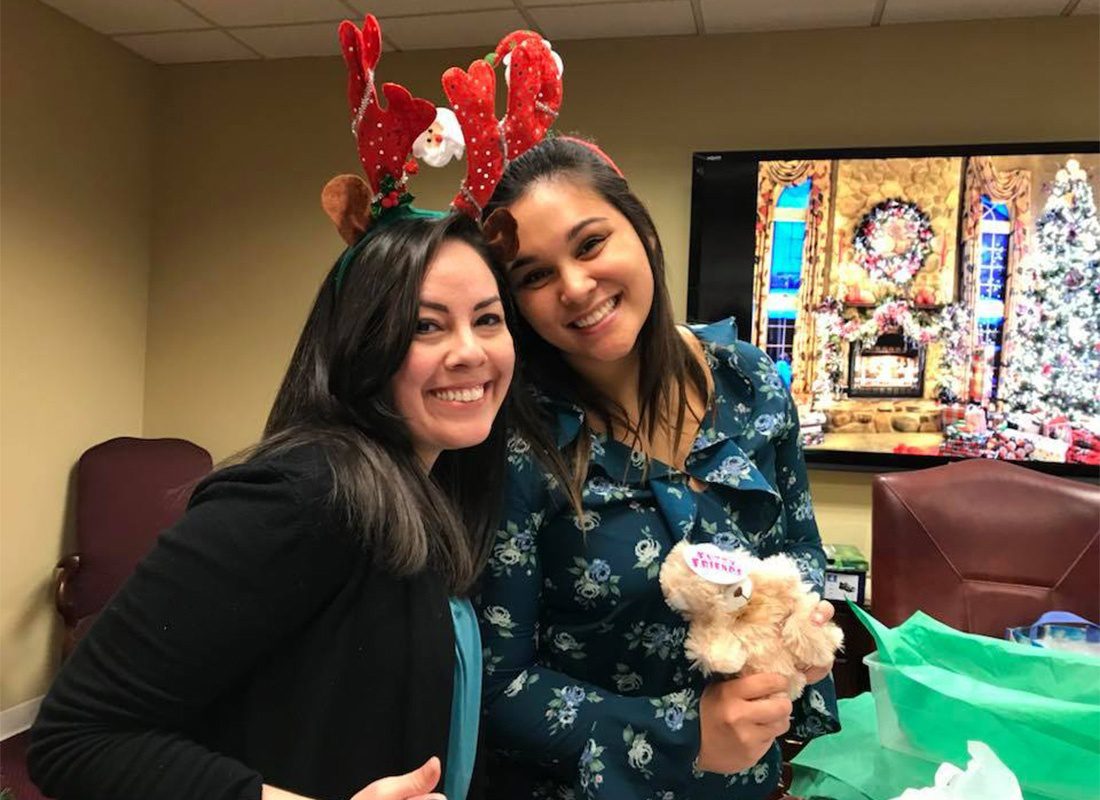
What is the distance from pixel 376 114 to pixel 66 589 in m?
2.64

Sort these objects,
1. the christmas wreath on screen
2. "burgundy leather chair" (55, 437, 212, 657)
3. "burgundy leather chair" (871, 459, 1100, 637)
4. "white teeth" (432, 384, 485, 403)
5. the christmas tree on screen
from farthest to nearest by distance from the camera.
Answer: "burgundy leather chair" (55, 437, 212, 657)
the christmas wreath on screen
the christmas tree on screen
"burgundy leather chair" (871, 459, 1100, 637)
"white teeth" (432, 384, 485, 403)

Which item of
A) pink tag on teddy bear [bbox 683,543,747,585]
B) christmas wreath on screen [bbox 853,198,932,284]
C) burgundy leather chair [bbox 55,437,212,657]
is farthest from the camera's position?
burgundy leather chair [bbox 55,437,212,657]

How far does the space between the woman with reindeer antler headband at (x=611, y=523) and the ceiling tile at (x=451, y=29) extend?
6.68 ft

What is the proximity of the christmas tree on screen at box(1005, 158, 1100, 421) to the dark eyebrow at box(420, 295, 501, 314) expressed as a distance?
2.46 meters

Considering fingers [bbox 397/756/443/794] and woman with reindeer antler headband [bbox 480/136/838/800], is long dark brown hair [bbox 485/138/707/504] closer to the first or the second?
woman with reindeer antler headband [bbox 480/136/838/800]

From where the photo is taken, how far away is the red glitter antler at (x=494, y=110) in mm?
1073

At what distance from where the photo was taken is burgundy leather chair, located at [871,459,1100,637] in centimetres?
172

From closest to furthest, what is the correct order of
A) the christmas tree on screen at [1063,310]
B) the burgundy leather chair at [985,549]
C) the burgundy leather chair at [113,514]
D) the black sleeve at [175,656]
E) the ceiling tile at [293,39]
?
the black sleeve at [175,656] < the burgundy leather chair at [985,549] < the christmas tree on screen at [1063,310] < the burgundy leather chair at [113,514] < the ceiling tile at [293,39]

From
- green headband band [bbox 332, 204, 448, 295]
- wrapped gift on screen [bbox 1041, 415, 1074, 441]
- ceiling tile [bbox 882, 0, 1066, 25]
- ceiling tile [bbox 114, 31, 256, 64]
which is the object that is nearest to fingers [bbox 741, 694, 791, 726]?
green headband band [bbox 332, 204, 448, 295]

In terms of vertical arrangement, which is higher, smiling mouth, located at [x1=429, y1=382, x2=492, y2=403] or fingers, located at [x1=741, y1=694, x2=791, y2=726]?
smiling mouth, located at [x1=429, y1=382, x2=492, y2=403]

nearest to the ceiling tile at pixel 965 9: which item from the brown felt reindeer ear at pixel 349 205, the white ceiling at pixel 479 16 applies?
the white ceiling at pixel 479 16

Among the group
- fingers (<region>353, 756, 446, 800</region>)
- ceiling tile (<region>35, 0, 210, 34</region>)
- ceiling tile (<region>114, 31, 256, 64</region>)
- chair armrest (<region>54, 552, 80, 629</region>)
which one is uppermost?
ceiling tile (<region>114, 31, 256, 64</region>)

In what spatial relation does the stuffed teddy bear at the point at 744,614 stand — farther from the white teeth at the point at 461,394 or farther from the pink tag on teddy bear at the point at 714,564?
the white teeth at the point at 461,394

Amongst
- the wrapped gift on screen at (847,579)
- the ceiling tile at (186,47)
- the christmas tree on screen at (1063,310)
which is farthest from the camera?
the ceiling tile at (186,47)
